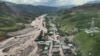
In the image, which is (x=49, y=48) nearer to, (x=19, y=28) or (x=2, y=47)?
(x=2, y=47)

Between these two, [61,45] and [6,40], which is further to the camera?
[6,40]

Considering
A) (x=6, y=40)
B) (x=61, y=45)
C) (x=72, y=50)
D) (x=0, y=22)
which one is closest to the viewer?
(x=72, y=50)

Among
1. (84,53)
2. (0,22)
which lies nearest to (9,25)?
(0,22)

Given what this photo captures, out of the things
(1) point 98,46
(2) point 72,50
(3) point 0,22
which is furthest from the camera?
(3) point 0,22

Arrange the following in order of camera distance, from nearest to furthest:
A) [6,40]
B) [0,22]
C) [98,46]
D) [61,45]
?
1. [98,46]
2. [61,45]
3. [6,40]
4. [0,22]

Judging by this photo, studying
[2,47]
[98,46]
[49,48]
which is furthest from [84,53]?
[2,47]

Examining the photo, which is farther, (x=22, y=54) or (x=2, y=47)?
(x=2, y=47)

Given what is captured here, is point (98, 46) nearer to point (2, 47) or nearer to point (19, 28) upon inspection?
point (2, 47)

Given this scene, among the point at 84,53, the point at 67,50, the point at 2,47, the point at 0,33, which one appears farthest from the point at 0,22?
the point at 84,53

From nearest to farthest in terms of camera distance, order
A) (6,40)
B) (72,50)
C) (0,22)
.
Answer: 1. (72,50)
2. (6,40)
3. (0,22)
